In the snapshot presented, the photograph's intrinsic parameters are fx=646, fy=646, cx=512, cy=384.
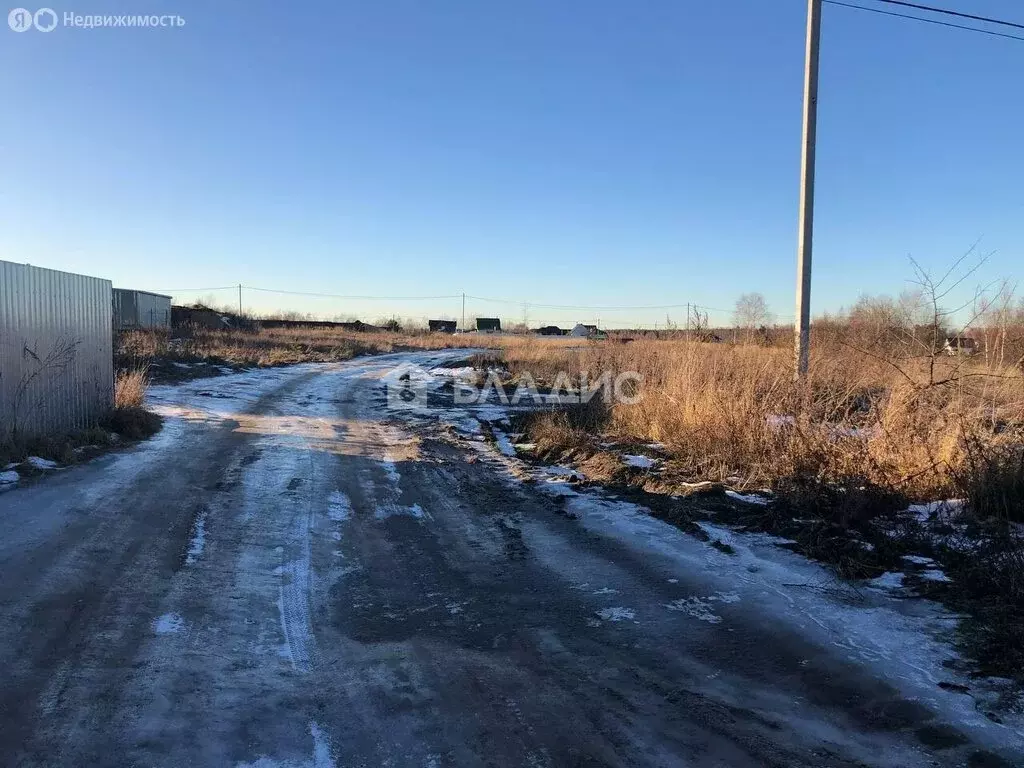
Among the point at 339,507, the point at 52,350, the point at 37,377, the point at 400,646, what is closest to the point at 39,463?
the point at 37,377

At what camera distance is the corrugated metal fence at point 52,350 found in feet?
26.3

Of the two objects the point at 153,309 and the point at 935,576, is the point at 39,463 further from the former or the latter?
the point at 153,309

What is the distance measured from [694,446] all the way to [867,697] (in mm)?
5203

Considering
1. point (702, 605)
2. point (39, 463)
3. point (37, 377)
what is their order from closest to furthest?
1. point (702, 605)
2. point (39, 463)
3. point (37, 377)

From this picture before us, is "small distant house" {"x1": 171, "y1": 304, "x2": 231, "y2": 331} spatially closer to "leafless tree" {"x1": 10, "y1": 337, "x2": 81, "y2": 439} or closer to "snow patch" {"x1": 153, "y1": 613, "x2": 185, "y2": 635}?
"leafless tree" {"x1": 10, "y1": 337, "x2": 81, "y2": 439}

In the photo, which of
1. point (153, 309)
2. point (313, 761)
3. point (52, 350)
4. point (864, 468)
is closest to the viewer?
point (313, 761)

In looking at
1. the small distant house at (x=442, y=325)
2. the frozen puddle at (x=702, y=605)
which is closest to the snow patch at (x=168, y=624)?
the frozen puddle at (x=702, y=605)

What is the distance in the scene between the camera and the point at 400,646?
3.62m

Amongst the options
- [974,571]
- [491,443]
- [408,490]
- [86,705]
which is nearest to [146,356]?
[491,443]

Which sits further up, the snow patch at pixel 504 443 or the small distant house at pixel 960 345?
the small distant house at pixel 960 345

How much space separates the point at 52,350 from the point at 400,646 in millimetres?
8008

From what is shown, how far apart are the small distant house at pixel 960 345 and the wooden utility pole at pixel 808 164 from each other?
232cm

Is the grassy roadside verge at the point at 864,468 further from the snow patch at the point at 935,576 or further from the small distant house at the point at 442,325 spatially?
the small distant house at the point at 442,325

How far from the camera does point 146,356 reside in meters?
20.0
